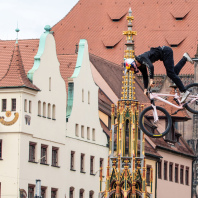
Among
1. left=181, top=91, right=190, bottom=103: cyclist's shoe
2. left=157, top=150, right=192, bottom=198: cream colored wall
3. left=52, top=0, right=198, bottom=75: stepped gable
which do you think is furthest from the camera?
left=52, top=0, right=198, bottom=75: stepped gable

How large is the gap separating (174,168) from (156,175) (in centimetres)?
468

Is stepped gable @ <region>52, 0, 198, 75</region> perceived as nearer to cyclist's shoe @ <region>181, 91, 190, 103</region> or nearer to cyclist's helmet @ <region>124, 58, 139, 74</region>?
cyclist's shoe @ <region>181, 91, 190, 103</region>

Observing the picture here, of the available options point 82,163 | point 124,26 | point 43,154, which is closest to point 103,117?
point 82,163

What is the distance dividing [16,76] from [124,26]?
1978 inches

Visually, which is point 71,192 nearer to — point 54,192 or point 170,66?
point 54,192

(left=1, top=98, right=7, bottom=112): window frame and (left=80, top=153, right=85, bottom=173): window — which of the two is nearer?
(left=1, top=98, right=7, bottom=112): window frame

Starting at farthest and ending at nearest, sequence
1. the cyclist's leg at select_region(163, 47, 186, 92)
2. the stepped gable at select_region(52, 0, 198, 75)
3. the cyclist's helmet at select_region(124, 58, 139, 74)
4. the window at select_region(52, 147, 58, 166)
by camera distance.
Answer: the stepped gable at select_region(52, 0, 198, 75)
the window at select_region(52, 147, 58, 166)
the cyclist's leg at select_region(163, 47, 186, 92)
the cyclist's helmet at select_region(124, 58, 139, 74)

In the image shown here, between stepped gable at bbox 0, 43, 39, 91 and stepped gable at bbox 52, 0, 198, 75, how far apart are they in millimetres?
44938

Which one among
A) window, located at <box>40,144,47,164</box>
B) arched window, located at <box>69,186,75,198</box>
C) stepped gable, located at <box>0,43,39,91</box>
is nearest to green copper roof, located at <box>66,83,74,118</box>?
arched window, located at <box>69,186,75,198</box>

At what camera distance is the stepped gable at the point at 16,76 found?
6656 centimetres

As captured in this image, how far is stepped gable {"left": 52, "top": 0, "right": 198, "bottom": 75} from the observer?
115 m

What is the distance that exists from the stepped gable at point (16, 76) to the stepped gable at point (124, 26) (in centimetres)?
4494

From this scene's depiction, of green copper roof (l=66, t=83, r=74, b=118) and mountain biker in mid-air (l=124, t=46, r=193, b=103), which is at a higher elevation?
green copper roof (l=66, t=83, r=74, b=118)

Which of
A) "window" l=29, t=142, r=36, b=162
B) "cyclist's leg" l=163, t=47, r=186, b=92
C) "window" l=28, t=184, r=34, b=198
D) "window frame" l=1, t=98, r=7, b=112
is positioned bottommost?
"cyclist's leg" l=163, t=47, r=186, b=92
